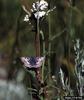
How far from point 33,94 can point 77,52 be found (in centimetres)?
21

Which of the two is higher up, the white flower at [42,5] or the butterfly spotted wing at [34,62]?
the white flower at [42,5]

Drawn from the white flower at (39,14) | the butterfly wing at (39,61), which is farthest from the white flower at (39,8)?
the butterfly wing at (39,61)

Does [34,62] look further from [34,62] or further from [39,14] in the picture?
[39,14]

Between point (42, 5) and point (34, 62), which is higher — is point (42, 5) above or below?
above

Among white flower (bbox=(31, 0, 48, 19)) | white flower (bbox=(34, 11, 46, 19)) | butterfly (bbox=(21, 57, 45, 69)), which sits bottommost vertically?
butterfly (bbox=(21, 57, 45, 69))

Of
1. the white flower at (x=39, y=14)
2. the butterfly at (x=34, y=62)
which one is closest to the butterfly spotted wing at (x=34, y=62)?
the butterfly at (x=34, y=62)

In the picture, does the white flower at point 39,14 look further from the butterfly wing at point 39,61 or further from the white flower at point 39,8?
the butterfly wing at point 39,61

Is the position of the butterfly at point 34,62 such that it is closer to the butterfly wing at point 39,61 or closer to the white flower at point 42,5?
the butterfly wing at point 39,61

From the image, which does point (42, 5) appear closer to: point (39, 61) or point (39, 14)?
point (39, 14)

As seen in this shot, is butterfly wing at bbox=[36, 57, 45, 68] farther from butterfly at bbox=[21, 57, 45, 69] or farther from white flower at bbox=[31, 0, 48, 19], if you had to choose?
white flower at bbox=[31, 0, 48, 19]

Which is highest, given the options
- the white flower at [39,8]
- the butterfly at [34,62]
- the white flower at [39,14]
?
the white flower at [39,8]

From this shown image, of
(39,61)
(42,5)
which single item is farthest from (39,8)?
(39,61)

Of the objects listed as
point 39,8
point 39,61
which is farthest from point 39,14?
point 39,61

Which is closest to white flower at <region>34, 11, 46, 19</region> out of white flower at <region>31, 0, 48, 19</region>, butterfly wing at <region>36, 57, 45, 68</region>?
white flower at <region>31, 0, 48, 19</region>
